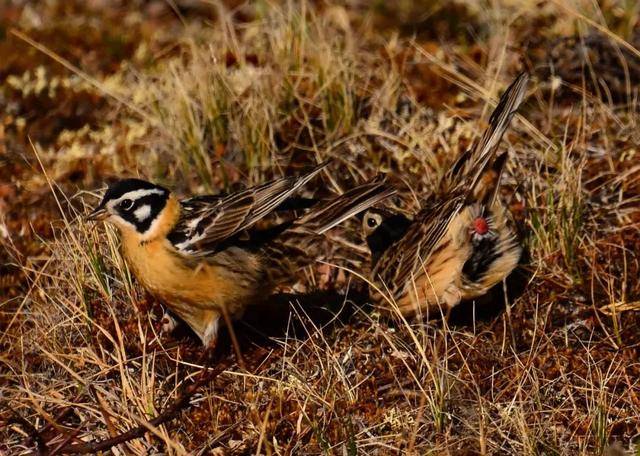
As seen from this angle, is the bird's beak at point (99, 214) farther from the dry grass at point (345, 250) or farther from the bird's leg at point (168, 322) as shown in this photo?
the bird's leg at point (168, 322)

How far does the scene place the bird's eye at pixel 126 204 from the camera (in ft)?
19.4

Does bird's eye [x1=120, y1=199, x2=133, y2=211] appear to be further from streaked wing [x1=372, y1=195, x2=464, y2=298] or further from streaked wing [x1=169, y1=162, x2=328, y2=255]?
streaked wing [x1=372, y1=195, x2=464, y2=298]

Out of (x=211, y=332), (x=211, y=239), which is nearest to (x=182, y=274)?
(x=211, y=239)

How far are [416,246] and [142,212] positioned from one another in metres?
1.57

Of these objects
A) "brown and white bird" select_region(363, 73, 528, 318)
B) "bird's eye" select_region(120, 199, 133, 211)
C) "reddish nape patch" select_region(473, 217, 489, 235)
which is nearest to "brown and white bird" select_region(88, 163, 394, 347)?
"bird's eye" select_region(120, 199, 133, 211)

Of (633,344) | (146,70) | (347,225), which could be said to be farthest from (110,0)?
(633,344)

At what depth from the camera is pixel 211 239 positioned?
6055mm

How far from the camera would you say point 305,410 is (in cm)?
549

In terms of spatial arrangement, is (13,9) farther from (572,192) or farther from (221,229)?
(572,192)

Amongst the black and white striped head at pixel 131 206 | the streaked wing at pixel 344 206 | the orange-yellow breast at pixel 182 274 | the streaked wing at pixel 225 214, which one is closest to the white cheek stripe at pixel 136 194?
the black and white striped head at pixel 131 206

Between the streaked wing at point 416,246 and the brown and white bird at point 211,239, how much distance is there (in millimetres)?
299

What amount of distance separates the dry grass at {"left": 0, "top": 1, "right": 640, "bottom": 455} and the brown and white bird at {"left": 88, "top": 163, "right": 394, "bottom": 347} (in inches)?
10.9

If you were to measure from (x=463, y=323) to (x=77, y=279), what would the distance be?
7.34 feet

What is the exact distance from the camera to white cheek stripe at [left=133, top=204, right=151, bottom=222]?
19.5 feet
